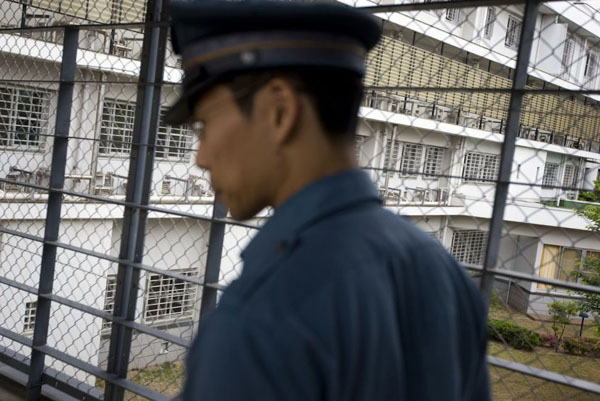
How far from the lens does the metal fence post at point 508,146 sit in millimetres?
1819

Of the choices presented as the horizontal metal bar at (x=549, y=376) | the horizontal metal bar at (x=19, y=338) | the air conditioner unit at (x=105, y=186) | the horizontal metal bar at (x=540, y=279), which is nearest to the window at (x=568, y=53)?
the horizontal metal bar at (x=540, y=279)

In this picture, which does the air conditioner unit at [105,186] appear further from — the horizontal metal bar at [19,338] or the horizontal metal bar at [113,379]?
the horizontal metal bar at [113,379]

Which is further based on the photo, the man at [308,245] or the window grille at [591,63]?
the window grille at [591,63]

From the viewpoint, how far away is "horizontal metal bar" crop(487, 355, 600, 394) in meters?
1.66

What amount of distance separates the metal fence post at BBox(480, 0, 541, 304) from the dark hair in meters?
1.26

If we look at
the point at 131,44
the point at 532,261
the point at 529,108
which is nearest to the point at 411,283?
the point at 532,261

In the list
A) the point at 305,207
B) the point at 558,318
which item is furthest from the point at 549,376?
the point at 305,207

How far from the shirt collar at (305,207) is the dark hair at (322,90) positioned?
0.17 feet

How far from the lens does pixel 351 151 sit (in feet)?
2.24

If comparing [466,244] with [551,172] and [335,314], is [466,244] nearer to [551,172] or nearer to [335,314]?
[551,172]

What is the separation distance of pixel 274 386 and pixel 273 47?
0.33 metres

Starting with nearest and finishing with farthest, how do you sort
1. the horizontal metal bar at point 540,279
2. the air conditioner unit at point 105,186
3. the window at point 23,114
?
the horizontal metal bar at point 540,279 → the window at point 23,114 → the air conditioner unit at point 105,186

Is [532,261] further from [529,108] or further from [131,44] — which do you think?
[131,44]

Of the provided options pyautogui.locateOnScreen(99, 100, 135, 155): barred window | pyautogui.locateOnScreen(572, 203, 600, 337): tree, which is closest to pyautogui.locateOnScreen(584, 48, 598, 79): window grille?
pyautogui.locateOnScreen(572, 203, 600, 337): tree
